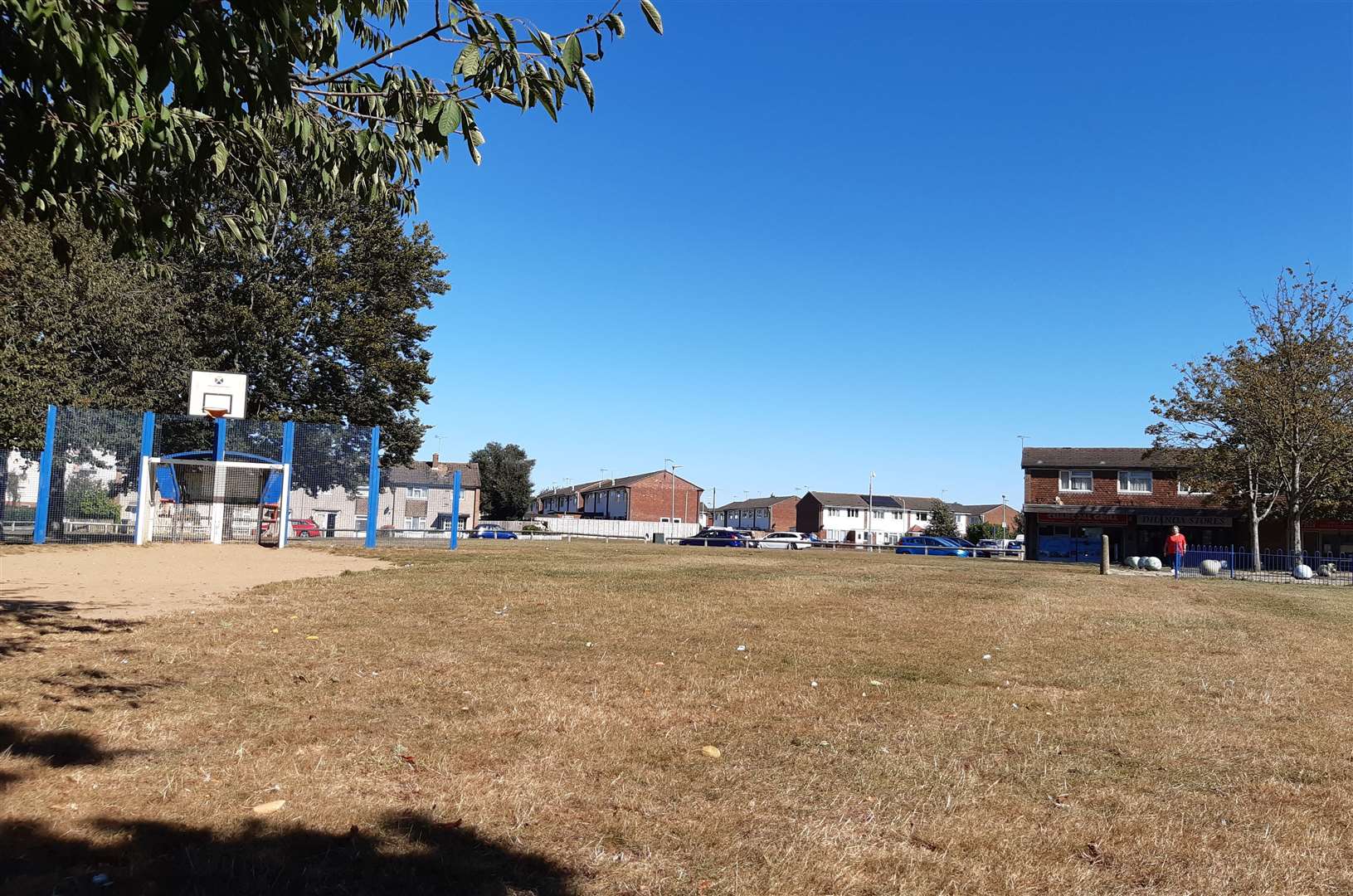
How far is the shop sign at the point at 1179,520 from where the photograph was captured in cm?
4862

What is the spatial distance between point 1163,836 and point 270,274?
124 feet

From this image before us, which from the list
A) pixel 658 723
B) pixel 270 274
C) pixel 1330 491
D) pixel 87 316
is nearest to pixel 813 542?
pixel 1330 491

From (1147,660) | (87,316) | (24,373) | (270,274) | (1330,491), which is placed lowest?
(1147,660)

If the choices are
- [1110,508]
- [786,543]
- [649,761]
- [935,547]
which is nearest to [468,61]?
[649,761]

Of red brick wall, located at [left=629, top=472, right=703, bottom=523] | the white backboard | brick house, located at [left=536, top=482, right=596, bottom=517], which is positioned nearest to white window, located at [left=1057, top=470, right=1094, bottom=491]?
the white backboard

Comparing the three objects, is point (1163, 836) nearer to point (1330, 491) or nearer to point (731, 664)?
point (731, 664)

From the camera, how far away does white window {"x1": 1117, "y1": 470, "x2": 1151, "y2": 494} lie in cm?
5184

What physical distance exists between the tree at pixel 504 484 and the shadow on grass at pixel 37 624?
75737 millimetres

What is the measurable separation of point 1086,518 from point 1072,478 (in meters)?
2.87

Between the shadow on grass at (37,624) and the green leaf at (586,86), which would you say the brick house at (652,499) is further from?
the green leaf at (586,86)

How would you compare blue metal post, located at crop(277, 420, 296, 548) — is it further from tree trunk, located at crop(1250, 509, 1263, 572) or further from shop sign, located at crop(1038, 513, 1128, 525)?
shop sign, located at crop(1038, 513, 1128, 525)

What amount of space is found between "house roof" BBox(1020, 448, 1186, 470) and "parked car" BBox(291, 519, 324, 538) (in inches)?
1662

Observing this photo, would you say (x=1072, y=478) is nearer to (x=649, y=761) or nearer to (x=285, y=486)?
(x=285, y=486)

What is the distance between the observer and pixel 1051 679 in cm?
754
